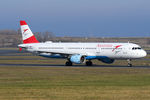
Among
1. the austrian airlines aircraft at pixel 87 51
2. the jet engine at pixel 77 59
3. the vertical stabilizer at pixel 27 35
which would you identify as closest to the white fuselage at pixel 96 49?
the austrian airlines aircraft at pixel 87 51

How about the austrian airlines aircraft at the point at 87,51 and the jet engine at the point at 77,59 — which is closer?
the austrian airlines aircraft at the point at 87,51

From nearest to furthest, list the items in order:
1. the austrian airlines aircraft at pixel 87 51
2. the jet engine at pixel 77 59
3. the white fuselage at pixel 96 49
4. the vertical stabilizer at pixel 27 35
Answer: the white fuselage at pixel 96 49 → the austrian airlines aircraft at pixel 87 51 → the jet engine at pixel 77 59 → the vertical stabilizer at pixel 27 35

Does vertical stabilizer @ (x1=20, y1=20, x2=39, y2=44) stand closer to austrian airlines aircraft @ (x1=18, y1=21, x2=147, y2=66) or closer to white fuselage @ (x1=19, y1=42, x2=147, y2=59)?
austrian airlines aircraft @ (x1=18, y1=21, x2=147, y2=66)

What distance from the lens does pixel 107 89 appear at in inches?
1246

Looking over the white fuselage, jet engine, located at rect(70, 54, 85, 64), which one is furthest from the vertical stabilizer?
jet engine, located at rect(70, 54, 85, 64)

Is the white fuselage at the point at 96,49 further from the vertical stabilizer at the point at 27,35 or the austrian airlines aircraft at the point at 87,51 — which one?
the vertical stabilizer at the point at 27,35

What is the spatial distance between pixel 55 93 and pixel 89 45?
123ft

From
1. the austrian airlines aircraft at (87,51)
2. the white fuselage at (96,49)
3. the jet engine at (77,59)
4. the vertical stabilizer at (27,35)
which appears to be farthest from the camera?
the vertical stabilizer at (27,35)

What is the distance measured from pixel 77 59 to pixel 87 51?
289 cm

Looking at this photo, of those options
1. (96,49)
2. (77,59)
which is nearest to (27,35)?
(77,59)

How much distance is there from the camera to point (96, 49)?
2562 inches

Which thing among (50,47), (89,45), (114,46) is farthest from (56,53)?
(114,46)

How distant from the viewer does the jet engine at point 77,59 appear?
210 ft

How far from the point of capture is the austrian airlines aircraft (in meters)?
63.1
